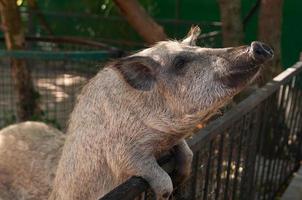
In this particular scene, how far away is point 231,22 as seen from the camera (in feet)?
16.7

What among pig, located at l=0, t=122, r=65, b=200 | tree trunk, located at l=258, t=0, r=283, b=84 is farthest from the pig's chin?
tree trunk, located at l=258, t=0, r=283, b=84

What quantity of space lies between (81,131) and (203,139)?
619 millimetres

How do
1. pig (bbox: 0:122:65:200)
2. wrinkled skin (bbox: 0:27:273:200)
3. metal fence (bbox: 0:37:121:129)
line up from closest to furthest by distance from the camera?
wrinkled skin (bbox: 0:27:273:200) < pig (bbox: 0:122:65:200) < metal fence (bbox: 0:37:121:129)

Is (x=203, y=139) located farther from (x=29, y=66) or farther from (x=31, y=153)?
(x=29, y=66)

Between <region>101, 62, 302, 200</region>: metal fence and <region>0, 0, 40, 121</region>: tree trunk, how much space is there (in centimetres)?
234

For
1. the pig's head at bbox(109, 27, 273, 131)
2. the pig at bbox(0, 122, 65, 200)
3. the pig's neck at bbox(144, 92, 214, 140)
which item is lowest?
the pig at bbox(0, 122, 65, 200)

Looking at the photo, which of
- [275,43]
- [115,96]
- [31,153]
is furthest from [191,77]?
[275,43]

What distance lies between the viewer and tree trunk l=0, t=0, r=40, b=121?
511 cm

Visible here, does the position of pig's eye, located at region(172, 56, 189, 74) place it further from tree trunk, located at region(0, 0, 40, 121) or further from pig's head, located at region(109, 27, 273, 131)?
tree trunk, located at region(0, 0, 40, 121)

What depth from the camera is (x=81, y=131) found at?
2764mm

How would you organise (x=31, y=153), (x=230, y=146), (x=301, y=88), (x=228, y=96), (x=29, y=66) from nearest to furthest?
(x=228, y=96)
(x=230, y=146)
(x=31, y=153)
(x=301, y=88)
(x=29, y=66)

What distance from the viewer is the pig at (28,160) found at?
3.80m

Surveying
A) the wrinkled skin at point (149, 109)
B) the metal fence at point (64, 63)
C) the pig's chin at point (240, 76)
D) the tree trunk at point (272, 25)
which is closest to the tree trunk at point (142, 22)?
the metal fence at point (64, 63)

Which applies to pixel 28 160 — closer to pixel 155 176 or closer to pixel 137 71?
pixel 137 71
